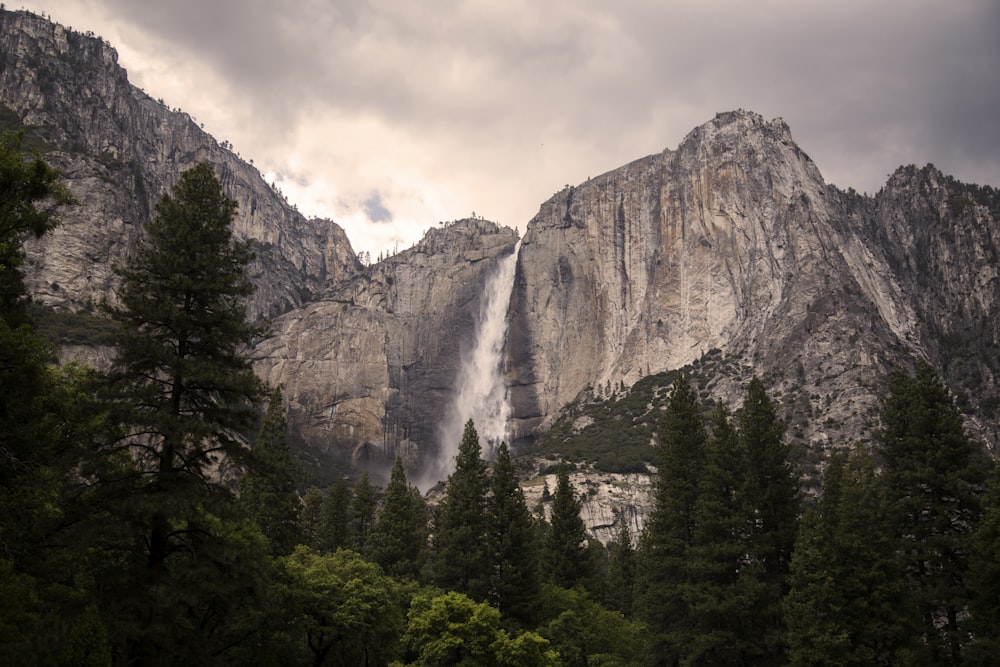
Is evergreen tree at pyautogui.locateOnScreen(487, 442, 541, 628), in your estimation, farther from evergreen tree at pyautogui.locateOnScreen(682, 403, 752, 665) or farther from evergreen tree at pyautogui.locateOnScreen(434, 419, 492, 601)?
evergreen tree at pyautogui.locateOnScreen(682, 403, 752, 665)

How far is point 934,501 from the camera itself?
91.4 feet

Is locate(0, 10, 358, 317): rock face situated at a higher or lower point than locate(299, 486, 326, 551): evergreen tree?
higher

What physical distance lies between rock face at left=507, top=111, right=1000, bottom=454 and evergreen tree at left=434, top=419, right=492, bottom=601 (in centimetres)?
7546

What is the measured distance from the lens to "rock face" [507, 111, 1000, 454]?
11588 centimetres

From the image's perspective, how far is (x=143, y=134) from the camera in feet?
598

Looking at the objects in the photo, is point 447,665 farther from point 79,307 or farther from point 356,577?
point 79,307

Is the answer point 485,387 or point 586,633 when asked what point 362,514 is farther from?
point 485,387

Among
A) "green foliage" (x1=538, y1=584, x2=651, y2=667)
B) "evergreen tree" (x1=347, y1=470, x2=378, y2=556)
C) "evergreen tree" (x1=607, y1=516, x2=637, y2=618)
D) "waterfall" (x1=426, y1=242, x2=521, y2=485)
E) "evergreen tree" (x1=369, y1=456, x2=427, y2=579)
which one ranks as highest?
"waterfall" (x1=426, y1=242, x2=521, y2=485)

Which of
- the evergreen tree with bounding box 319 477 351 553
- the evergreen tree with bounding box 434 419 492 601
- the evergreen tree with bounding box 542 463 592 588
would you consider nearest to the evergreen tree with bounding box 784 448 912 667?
the evergreen tree with bounding box 434 419 492 601

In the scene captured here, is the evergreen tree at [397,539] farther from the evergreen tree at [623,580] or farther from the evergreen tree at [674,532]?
the evergreen tree at [623,580]

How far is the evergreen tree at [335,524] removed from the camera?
171ft

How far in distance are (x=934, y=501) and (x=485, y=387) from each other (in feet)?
423

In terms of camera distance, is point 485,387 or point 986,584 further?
point 485,387

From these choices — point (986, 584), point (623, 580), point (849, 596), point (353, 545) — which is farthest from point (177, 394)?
point (623, 580)
